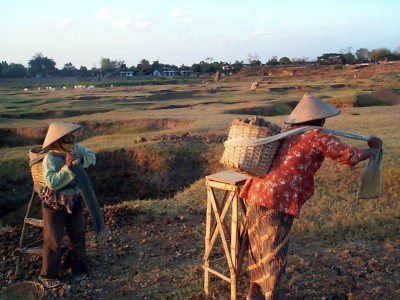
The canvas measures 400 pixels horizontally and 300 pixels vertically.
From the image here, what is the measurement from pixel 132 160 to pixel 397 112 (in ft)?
35.0

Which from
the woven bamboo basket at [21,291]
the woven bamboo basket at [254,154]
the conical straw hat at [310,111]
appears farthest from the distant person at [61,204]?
the conical straw hat at [310,111]

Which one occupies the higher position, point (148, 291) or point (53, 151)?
point (53, 151)

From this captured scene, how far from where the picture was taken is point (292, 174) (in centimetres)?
348

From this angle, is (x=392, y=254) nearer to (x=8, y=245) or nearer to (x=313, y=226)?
(x=313, y=226)

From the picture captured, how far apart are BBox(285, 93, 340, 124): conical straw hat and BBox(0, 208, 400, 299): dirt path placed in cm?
169

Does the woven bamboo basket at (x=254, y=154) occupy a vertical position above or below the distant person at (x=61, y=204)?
above

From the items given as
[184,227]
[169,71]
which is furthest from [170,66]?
[184,227]

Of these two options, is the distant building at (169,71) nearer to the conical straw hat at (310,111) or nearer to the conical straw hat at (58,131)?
the conical straw hat at (58,131)

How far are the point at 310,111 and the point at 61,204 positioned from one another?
271cm

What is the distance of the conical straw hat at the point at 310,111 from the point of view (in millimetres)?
3570

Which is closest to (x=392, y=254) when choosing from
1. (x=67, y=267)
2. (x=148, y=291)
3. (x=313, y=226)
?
(x=313, y=226)

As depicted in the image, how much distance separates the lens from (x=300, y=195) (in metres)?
3.53

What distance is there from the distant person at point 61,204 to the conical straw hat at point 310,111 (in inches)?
84.9

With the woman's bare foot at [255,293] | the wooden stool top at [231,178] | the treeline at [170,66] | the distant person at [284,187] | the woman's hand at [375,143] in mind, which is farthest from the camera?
the treeline at [170,66]
